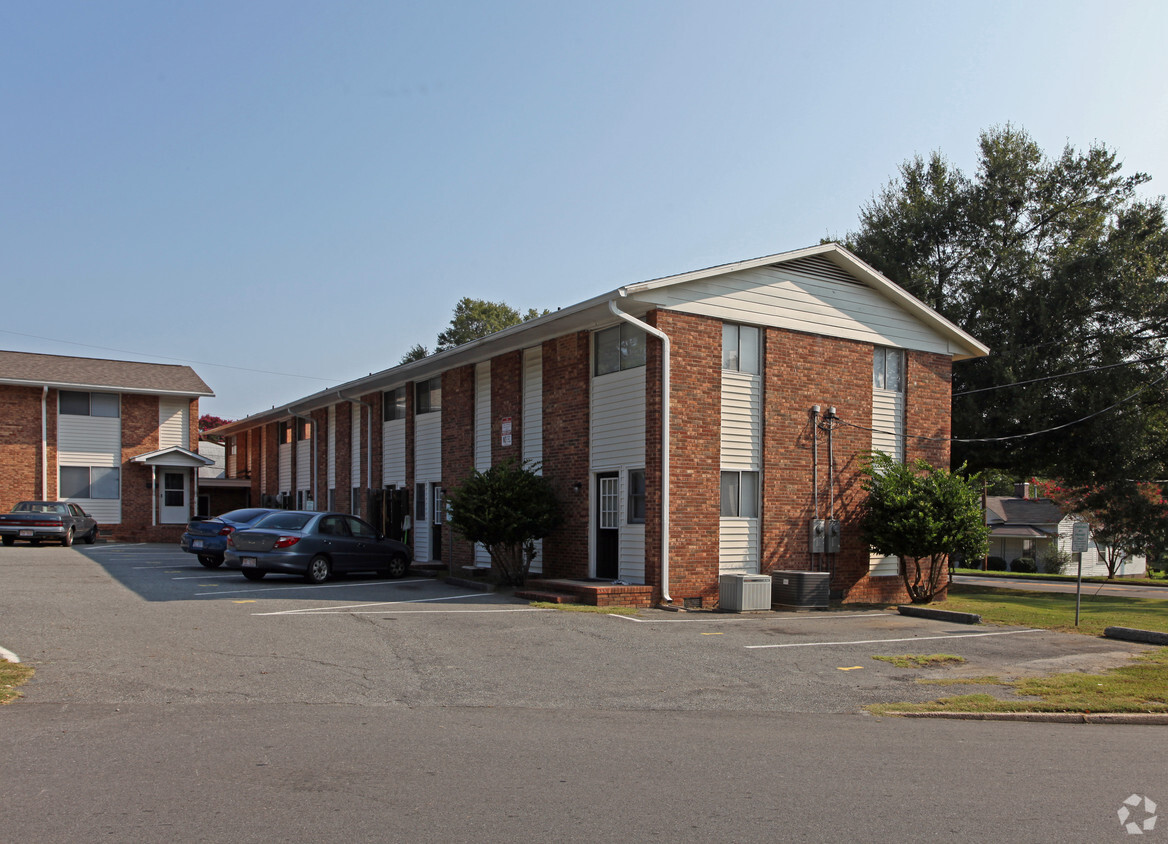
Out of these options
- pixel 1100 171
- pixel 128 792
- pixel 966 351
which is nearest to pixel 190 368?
pixel 966 351

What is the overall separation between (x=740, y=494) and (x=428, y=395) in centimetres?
1040

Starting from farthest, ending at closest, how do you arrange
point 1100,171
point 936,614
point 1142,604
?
point 1100,171, point 1142,604, point 936,614

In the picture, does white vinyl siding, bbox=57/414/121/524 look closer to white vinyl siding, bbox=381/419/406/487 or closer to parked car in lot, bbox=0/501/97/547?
parked car in lot, bbox=0/501/97/547

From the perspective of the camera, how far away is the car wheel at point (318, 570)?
Result: 1880cm

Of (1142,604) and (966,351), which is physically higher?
(966,351)

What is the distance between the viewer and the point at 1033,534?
2228 inches

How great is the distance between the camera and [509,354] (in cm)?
2150

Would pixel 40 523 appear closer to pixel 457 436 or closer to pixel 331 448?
pixel 331 448

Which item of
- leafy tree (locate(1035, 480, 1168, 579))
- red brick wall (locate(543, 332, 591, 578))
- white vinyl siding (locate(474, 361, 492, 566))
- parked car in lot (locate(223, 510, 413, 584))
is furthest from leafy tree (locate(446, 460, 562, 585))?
leafy tree (locate(1035, 480, 1168, 579))

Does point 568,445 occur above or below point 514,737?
above

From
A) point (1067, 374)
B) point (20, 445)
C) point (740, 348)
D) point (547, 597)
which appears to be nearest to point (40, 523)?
point (20, 445)

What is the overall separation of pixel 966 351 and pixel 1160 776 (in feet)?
55.0

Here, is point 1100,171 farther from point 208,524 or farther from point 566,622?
point 208,524

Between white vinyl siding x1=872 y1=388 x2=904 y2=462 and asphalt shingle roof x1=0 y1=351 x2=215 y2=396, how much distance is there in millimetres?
27306
